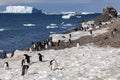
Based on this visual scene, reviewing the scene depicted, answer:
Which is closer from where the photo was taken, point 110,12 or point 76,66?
point 76,66

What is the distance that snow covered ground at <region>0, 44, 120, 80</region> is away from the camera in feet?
103

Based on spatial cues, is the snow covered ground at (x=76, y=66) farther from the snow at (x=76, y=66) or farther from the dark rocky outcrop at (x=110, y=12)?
the dark rocky outcrop at (x=110, y=12)

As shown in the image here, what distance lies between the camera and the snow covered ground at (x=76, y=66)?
31359mm

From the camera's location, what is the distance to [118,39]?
1893 inches

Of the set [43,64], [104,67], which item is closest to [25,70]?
[43,64]

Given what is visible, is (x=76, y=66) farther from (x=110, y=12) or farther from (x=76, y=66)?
(x=110, y=12)

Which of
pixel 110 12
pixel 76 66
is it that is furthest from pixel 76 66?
pixel 110 12

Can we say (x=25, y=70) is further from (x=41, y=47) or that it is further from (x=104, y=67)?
(x=41, y=47)

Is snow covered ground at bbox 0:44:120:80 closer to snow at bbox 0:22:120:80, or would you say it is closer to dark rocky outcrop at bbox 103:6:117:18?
snow at bbox 0:22:120:80

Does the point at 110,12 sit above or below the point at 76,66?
below

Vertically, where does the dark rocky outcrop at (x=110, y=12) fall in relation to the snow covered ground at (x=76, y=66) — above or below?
below

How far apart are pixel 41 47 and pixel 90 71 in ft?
77.6

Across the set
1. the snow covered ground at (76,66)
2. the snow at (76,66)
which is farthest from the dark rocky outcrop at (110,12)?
the snow covered ground at (76,66)

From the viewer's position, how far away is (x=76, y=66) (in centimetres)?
3528
